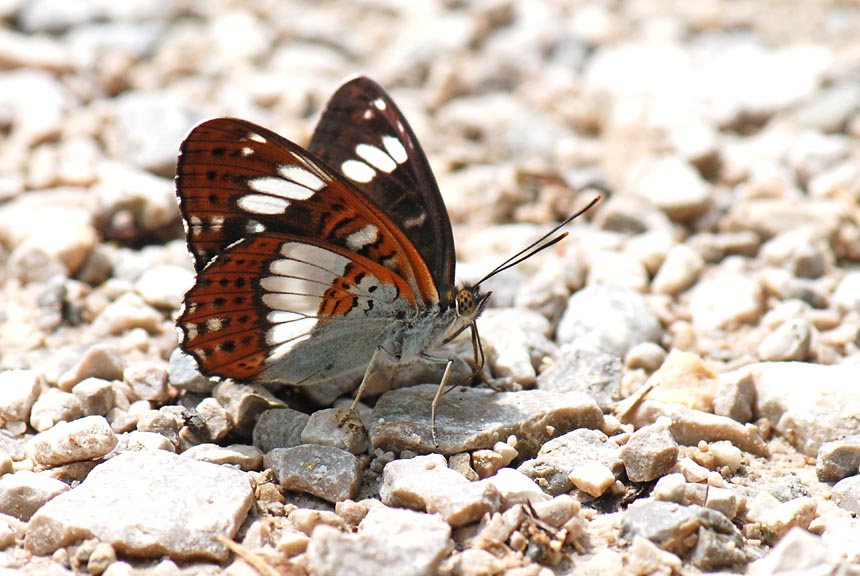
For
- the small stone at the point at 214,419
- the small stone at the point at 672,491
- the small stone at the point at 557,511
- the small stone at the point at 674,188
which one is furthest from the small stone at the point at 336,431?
the small stone at the point at 674,188

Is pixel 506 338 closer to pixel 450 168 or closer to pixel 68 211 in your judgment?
pixel 450 168

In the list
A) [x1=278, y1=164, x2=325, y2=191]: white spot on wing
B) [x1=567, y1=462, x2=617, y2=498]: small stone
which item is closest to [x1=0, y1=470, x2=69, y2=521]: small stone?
[x1=278, y1=164, x2=325, y2=191]: white spot on wing

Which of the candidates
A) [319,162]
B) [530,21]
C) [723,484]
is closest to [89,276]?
[319,162]

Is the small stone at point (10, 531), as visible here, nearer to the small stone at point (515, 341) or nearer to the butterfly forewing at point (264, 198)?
the butterfly forewing at point (264, 198)

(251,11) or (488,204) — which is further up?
(251,11)

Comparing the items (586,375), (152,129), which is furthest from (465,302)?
(152,129)

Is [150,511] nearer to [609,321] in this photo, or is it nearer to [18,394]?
[18,394]

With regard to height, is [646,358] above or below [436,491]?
above
